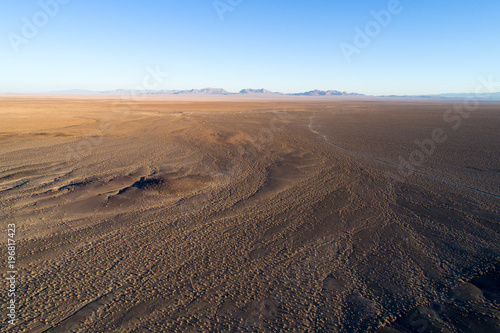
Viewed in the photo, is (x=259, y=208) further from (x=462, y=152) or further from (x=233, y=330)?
(x=462, y=152)

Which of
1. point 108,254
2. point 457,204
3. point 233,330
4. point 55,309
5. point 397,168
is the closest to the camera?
point 233,330

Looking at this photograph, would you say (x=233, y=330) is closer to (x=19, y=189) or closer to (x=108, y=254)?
(x=108, y=254)

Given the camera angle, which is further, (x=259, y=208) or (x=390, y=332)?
(x=259, y=208)

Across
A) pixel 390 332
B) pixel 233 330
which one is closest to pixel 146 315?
pixel 233 330

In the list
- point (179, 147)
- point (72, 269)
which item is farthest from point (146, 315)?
point (179, 147)

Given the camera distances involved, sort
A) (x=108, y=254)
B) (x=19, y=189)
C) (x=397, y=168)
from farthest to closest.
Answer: (x=397, y=168) → (x=19, y=189) → (x=108, y=254)

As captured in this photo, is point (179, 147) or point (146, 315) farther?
point (179, 147)
